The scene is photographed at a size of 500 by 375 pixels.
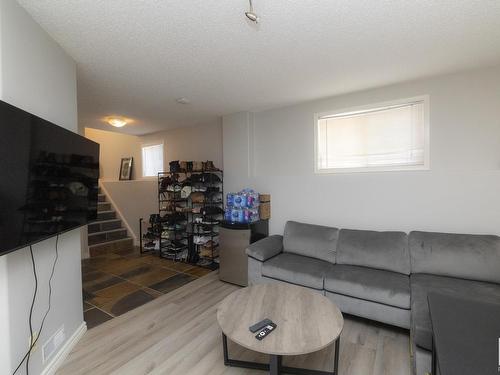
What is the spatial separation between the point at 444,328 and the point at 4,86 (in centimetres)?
248

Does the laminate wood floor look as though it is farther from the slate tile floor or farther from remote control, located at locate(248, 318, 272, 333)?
remote control, located at locate(248, 318, 272, 333)

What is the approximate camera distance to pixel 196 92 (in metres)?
2.86

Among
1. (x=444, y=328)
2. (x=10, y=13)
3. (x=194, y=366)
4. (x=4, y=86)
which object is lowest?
(x=194, y=366)

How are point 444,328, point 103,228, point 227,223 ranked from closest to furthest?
point 444,328
point 227,223
point 103,228

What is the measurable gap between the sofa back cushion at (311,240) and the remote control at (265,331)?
56.0 inches

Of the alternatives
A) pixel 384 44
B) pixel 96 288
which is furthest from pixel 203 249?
pixel 384 44

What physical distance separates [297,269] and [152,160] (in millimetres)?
4065

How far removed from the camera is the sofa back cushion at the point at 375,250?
242 cm

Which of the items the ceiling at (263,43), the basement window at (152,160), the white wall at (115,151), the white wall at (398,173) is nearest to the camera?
the ceiling at (263,43)

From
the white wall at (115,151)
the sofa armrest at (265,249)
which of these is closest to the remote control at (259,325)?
the sofa armrest at (265,249)

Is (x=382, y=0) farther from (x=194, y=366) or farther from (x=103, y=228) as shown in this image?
(x=103, y=228)

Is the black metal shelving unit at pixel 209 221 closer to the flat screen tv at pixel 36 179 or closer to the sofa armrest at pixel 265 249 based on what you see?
the sofa armrest at pixel 265 249

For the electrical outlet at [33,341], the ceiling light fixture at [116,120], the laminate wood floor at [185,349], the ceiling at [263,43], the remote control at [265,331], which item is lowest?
the laminate wood floor at [185,349]

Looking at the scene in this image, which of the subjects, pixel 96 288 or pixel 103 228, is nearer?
pixel 96 288
